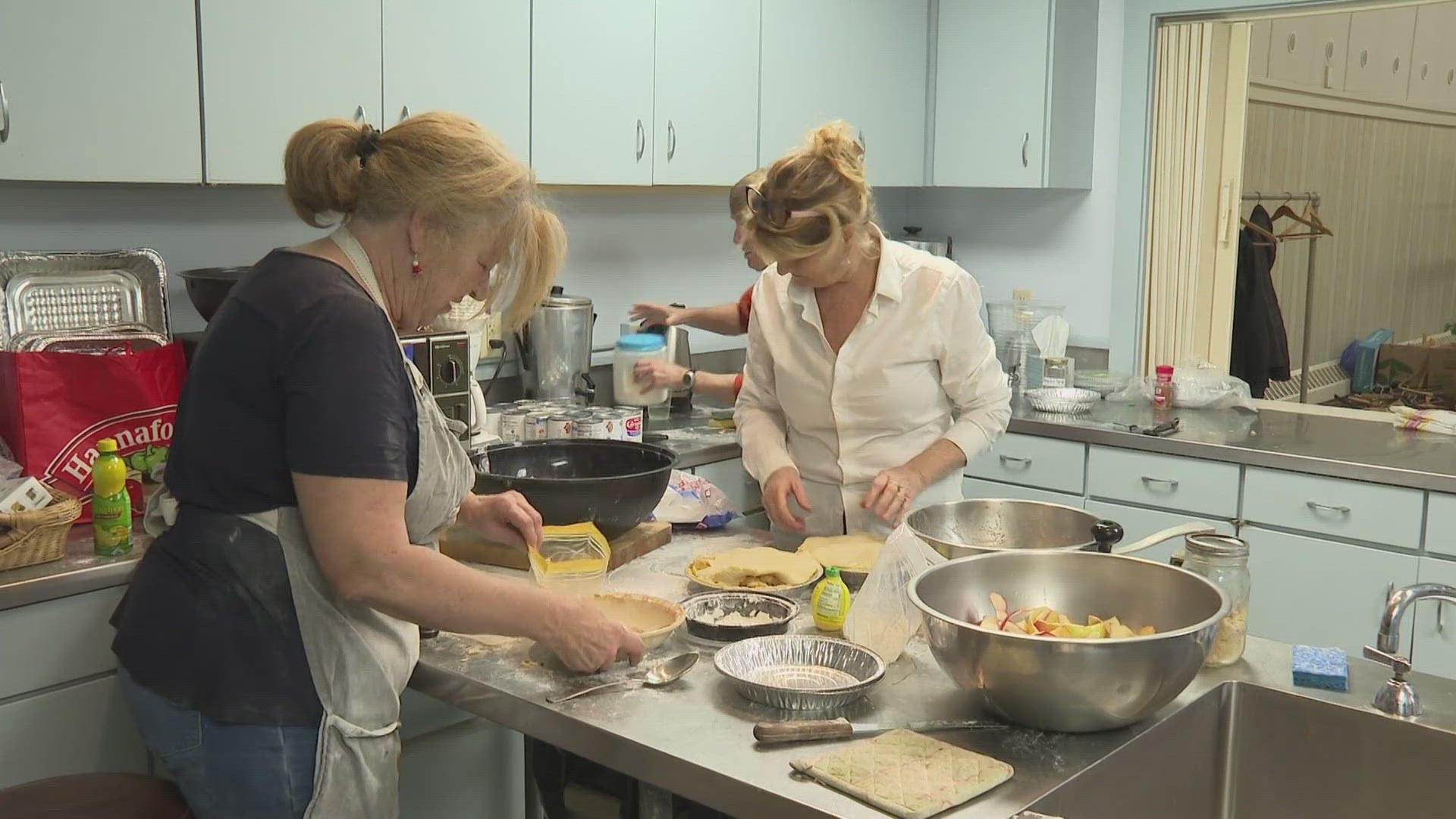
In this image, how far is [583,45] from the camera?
315cm

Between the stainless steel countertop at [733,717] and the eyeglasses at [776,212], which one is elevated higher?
the eyeglasses at [776,212]

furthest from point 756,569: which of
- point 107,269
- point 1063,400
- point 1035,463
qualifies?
A: point 1063,400

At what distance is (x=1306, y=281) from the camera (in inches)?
211

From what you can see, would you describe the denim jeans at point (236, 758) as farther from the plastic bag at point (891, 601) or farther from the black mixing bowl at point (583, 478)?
the plastic bag at point (891, 601)

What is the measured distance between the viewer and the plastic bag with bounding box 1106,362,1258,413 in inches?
155

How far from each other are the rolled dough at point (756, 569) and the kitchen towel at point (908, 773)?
0.55m

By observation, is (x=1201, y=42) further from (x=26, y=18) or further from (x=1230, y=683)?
(x=26, y=18)

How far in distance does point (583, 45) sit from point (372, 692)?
6.50 feet

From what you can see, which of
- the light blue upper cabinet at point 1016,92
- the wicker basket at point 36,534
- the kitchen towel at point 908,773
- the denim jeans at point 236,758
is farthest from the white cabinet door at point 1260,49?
the denim jeans at point 236,758

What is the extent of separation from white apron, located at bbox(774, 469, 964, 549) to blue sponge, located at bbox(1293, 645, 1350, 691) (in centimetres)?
85

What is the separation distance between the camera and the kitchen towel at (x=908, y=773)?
1.29m

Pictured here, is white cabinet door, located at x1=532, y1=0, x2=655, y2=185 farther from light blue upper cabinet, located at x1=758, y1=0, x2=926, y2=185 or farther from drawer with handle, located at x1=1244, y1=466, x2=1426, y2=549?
drawer with handle, located at x1=1244, y1=466, x2=1426, y2=549

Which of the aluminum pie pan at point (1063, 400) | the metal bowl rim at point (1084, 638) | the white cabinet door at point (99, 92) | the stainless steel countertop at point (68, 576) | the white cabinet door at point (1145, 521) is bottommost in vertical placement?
the white cabinet door at point (1145, 521)

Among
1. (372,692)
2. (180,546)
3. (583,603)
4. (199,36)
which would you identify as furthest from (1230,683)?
(199,36)
